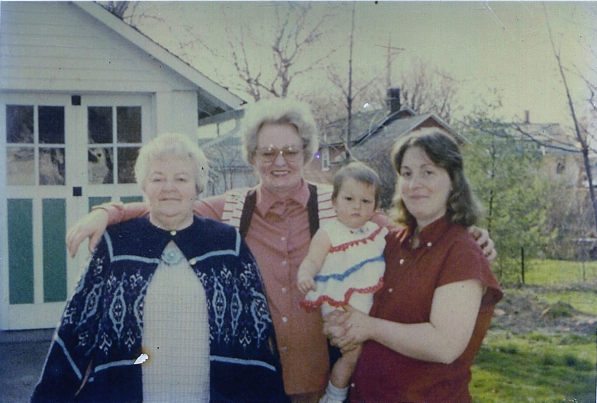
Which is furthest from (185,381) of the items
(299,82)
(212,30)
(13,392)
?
(212,30)

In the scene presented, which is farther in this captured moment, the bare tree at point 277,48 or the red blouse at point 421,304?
the bare tree at point 277,48

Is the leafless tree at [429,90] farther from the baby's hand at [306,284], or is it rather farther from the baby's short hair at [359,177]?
the baby's hand at [306,284]

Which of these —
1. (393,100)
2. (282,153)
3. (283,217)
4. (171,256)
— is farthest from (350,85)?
(171,256)

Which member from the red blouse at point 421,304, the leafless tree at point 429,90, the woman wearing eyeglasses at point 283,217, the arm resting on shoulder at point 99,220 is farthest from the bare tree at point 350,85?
the arm resting on shoulder at point 99,220

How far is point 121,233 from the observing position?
2729 mm

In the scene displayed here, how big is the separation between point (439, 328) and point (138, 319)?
60.0 inches

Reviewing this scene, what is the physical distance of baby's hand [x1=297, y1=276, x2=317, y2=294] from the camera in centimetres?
261

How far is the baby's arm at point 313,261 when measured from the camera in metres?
2.62

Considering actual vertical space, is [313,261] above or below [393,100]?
below

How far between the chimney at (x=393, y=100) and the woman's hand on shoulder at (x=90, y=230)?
1.71 m

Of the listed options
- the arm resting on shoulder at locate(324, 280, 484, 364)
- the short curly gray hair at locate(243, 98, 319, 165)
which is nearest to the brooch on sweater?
the short curly gray hair at locate(243, 98, 319, 165)

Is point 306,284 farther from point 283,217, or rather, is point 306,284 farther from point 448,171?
point 448,171

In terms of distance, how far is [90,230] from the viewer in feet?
8.98

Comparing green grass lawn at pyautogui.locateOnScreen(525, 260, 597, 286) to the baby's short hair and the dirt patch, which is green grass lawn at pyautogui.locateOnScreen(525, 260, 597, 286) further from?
the baby's short hair
